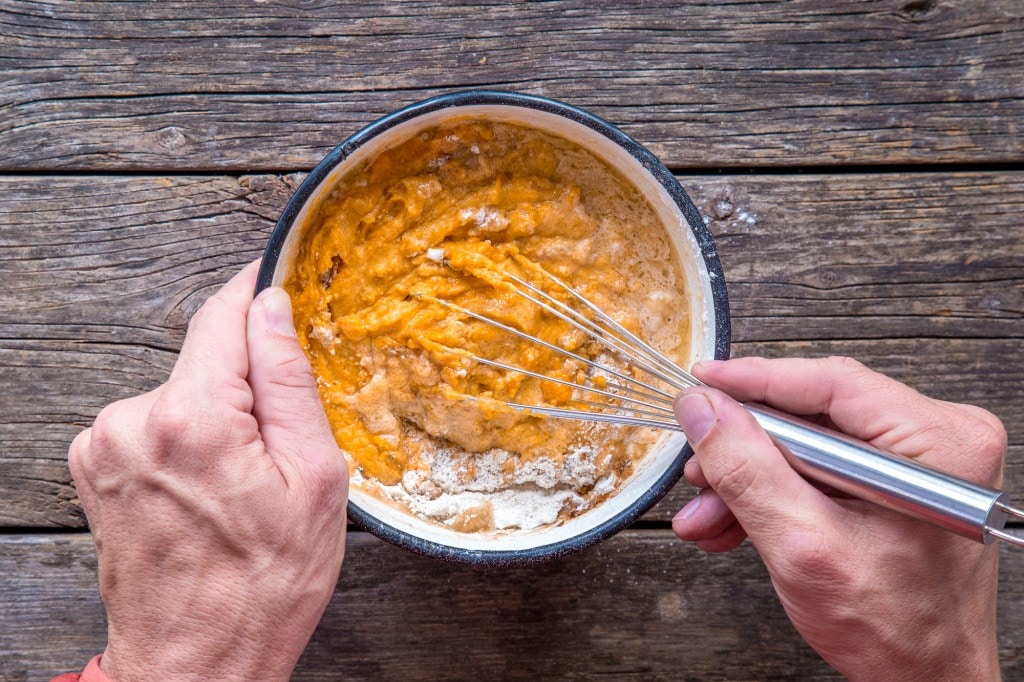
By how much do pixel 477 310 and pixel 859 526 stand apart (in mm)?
534

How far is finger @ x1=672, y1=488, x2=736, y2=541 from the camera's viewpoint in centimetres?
97

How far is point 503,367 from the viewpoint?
39.7 inches

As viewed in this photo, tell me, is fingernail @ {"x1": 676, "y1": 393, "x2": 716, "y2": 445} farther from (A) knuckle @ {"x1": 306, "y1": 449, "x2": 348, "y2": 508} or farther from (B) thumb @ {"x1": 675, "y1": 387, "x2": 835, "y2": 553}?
(A) knuckle @ {"x1": 306, "y1": 449, "x2": 348, "y2": 508}

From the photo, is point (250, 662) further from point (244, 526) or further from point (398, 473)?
point (398, 473)

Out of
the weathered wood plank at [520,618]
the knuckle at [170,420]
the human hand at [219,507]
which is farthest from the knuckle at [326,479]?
the weathered wood plank at [520,618]

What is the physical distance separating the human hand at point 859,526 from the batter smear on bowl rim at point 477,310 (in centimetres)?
24

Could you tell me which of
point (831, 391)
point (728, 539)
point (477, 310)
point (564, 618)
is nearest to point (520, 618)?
point (564, 618)

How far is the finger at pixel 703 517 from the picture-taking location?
972 mm

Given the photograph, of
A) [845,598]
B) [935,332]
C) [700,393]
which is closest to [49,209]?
[700,393]

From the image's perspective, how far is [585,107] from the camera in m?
1.17

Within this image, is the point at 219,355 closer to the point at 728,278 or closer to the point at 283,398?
the point at 283,398

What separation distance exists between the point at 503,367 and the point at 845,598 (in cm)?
47

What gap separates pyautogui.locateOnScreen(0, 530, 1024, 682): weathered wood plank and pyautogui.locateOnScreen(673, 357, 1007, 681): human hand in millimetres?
311

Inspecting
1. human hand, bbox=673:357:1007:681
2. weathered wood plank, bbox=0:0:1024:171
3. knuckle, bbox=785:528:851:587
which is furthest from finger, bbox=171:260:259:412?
knuckle, bbox=785:528:851:587
